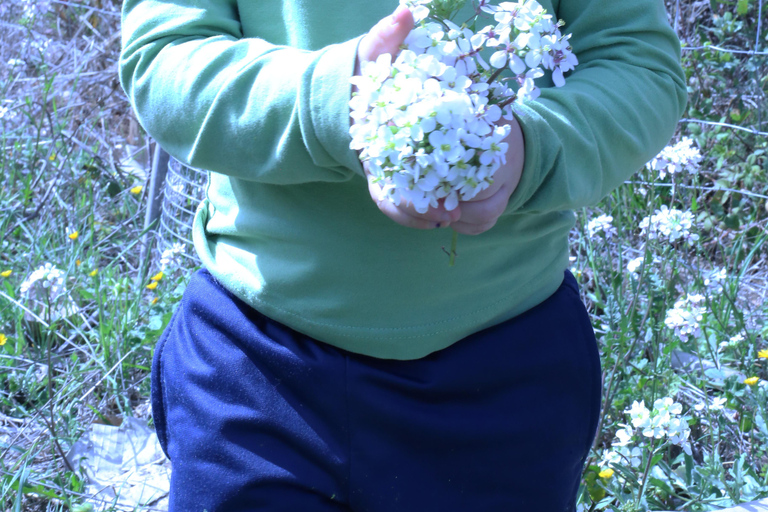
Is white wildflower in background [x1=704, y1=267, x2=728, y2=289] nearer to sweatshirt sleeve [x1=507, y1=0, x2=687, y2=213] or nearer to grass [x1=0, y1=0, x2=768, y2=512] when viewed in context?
grass [x1=0, y1=0, x2=768, y2=512]

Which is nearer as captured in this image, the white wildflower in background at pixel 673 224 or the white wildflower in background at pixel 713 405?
the white wildflower in background at pixel 713 405

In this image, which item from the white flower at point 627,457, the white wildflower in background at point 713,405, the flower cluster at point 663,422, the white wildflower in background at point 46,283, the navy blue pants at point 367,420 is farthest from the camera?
the white wildflower in background at point 46,283

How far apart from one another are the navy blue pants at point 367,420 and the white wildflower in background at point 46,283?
36.3 inches

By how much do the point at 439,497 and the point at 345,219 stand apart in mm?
383

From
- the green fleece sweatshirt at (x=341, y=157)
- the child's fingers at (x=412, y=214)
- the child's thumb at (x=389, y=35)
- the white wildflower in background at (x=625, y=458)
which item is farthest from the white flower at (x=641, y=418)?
the child's thumb at (x=389, y=35)

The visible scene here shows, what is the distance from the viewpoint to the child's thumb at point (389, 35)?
68cm

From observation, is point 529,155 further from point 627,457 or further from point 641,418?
point 627,457

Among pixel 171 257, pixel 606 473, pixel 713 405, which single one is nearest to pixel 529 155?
pixel 606 473

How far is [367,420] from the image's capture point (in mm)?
950

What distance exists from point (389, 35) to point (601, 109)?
0.33 metres

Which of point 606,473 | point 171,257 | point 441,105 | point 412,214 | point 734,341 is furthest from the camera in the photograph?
point 171,257

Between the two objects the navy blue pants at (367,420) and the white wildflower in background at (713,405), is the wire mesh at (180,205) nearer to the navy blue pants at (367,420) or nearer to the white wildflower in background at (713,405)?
the navy blue pants at (367,420)

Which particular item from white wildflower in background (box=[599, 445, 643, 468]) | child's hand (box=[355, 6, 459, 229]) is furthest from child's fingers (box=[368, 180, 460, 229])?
white wildflower in background (box=[599, 445, 643, 468])

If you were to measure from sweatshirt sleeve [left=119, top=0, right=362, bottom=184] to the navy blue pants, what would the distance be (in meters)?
0.25
